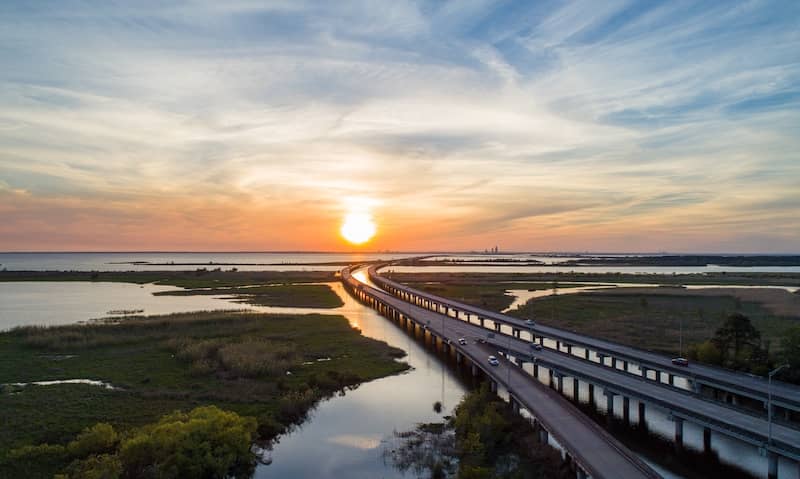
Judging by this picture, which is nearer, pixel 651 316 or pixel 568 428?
pixel 568 428

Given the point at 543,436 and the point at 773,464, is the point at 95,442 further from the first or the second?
the point at 773,464

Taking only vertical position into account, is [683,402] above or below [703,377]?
above

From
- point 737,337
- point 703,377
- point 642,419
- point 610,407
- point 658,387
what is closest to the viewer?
point 658,387

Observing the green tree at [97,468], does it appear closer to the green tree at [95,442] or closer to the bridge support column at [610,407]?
the green tree at [95,442]

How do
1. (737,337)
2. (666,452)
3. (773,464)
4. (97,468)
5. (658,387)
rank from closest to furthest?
(97,468) → (773,464) → (666,452) → (658,387) → (737,337)

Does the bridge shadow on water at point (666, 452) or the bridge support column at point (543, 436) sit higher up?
the bridge support column at point (543, 436)

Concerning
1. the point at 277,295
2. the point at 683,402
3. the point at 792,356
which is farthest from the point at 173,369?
the point at 277,295

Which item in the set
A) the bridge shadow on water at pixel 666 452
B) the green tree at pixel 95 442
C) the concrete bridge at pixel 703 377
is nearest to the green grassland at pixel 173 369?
the green tree at pixel 95 442

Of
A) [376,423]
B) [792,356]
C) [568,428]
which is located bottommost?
[376,423]
